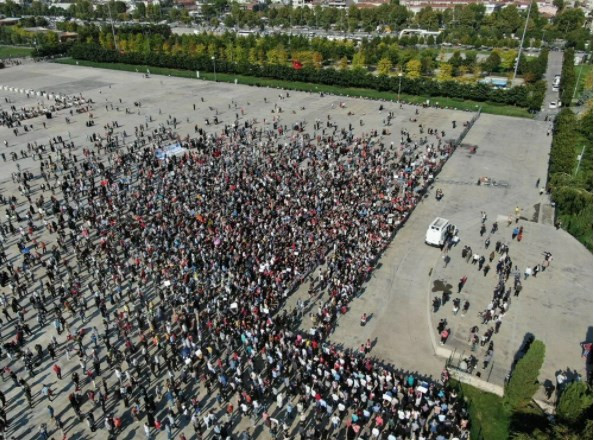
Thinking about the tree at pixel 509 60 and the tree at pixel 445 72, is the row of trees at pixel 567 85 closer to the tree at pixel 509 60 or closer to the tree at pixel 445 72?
the tree at pixel 509 60

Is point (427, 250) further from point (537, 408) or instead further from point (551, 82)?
point (551, 82)

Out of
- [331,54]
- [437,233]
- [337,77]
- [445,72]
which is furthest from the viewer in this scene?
[331,54]

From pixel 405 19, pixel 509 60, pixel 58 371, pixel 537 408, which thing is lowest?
pixel 58 371

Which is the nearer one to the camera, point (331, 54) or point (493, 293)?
point (493, 293)

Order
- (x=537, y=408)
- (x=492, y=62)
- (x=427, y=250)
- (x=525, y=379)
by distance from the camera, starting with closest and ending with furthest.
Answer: (x=525, y=379) → (x=537, y=408) → (x=427, y=250) → (x=492, y=62)

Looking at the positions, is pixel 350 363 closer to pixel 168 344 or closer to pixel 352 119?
pixel 168 344

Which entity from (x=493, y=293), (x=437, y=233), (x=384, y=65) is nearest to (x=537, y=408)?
(x=493, y=293)

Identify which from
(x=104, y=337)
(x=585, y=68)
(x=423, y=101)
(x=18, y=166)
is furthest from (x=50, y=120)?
(x=585, y=68)

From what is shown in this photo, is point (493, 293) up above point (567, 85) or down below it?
below
